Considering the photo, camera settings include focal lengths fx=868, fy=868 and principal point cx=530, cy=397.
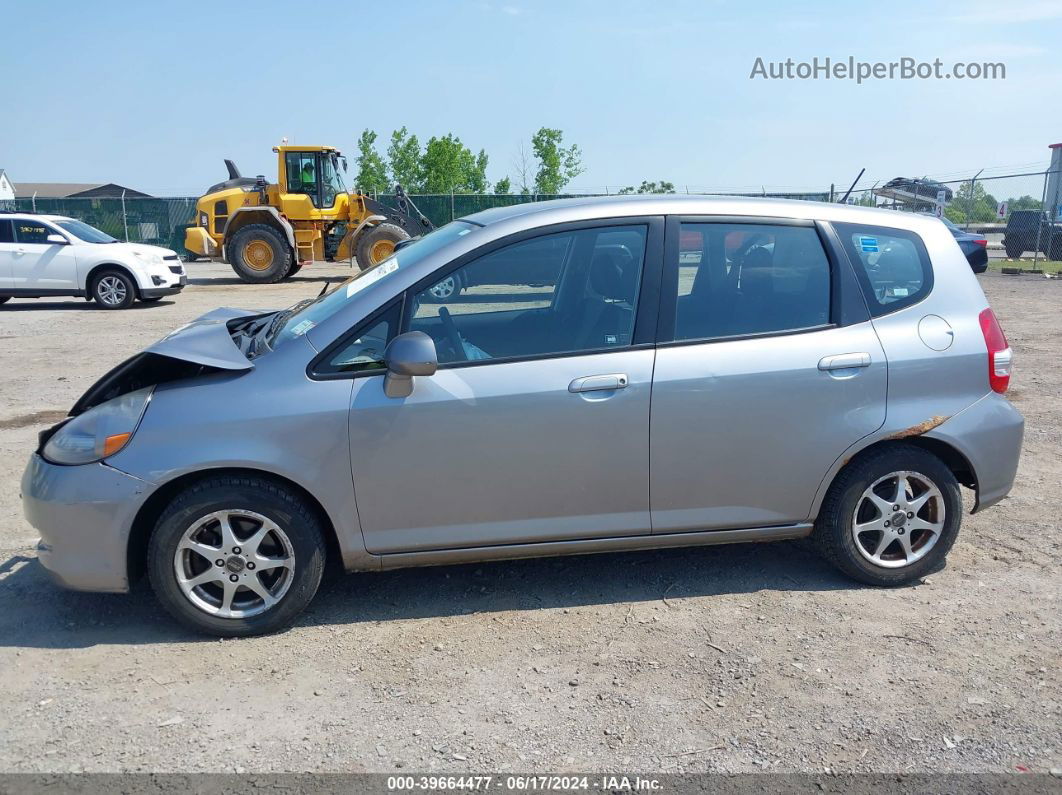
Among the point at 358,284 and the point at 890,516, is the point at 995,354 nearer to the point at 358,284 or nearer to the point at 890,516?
the point at 890,516

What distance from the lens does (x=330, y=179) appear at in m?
20.6

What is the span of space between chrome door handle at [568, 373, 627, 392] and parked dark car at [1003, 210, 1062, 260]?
25282mm

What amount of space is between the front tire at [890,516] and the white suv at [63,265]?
45.5ft

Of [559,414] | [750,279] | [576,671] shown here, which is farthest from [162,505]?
[750,279]

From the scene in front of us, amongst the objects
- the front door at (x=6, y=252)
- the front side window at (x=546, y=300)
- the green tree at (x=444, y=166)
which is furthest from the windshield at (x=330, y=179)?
the green tree at (x=444, y=166)

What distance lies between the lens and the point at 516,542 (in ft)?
12.4

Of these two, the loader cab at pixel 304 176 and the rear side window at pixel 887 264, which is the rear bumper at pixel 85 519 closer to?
the rear side window at pixel 887 264

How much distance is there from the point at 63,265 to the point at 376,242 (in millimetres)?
6618

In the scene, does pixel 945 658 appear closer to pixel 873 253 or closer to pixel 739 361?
pixel 739 361

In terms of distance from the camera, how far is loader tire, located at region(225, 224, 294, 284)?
19578mm

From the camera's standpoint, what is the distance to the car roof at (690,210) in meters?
3.94

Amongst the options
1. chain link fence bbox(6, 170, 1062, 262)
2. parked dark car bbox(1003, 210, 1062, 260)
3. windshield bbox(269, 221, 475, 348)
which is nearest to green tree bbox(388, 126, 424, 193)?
chain link fence bbox(6, 170, 1062, 262)

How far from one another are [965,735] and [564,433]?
6.00ft

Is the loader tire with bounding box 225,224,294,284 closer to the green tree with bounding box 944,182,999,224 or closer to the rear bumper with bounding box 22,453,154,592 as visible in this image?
the rear bumper with bounding box 22,453,154,592
